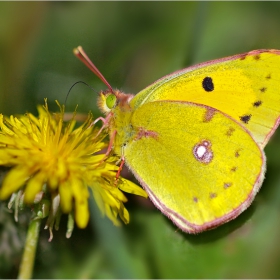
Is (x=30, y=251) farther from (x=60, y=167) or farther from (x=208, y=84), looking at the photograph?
(x=208, y=84)

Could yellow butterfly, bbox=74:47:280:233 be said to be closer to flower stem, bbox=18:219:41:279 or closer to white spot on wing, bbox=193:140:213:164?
white spot on wing, bbox=193:140:213:164

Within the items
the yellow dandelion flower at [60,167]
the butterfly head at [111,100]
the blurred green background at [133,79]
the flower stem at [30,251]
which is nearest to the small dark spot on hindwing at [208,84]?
the butterfly head at [111,100]

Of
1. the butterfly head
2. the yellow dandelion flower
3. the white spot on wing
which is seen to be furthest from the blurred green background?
the butterfly head

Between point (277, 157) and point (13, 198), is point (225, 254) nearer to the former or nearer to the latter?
point (277, 157)

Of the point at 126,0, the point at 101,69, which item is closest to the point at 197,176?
the point at 101,69

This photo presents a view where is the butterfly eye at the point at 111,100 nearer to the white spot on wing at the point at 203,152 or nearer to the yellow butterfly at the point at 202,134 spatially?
the yellow butterfly at the point at 202,134

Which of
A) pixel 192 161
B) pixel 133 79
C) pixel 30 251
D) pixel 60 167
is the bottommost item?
pixel 30 251

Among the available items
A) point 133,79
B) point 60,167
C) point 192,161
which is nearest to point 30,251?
point 60,167
